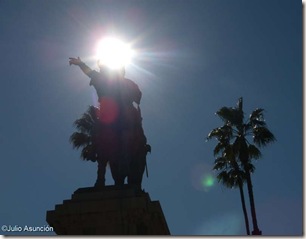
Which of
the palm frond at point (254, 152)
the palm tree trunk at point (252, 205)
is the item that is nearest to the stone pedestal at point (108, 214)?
the palm tree trunk at point (252, 205)

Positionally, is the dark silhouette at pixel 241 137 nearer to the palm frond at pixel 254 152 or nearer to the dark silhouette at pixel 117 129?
the palm frond at pixel 254 152

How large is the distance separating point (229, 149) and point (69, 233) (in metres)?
11.8

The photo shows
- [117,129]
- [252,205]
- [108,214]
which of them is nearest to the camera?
[108,214]

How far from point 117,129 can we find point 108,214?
8.53ft

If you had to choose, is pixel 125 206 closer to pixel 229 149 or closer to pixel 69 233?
pixel 69 233

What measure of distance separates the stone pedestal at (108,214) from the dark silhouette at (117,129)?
2.79 ft

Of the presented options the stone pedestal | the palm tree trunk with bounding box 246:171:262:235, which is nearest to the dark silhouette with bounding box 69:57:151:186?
the stone pedestal

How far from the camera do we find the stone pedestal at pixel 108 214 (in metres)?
11.1

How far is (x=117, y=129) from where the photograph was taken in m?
12.9

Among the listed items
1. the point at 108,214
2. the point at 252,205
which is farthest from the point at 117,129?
the point at 252,205

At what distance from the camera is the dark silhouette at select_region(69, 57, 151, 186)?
12.7m

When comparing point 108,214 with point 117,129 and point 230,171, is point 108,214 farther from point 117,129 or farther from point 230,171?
point 230,171

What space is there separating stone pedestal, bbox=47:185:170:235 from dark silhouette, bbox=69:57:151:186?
849mm

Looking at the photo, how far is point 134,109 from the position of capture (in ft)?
43.8
